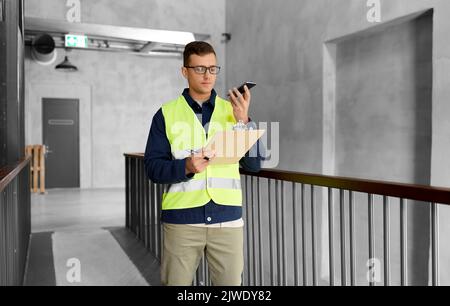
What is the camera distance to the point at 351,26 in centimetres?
423

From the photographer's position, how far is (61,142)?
11.0m

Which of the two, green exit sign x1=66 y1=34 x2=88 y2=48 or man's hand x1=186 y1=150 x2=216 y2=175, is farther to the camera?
green exit sign x1=66 y1=34 x2=88 y2=48

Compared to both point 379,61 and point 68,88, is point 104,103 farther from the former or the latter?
point 379,61

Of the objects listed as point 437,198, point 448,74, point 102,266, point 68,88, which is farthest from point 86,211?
point 437,198

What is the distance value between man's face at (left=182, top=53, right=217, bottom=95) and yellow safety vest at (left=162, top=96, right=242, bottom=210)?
0.35 feet

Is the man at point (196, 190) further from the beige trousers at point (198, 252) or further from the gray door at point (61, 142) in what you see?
the gray door at point (61, 142)

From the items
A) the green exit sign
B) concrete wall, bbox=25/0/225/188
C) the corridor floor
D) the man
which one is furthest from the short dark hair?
concrete wall, bbox=25/0/225/188

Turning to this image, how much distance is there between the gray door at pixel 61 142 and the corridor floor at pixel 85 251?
2915mm

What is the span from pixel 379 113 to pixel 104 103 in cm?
831

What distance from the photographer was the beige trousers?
1.88 meters

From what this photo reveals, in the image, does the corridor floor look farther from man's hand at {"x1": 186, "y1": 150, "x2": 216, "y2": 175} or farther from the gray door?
the gray door

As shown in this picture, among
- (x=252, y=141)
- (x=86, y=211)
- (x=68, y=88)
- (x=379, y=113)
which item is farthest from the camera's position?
(x=68, y=88)

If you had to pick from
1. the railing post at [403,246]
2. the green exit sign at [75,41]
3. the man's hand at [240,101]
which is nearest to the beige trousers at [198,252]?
the man's hand at [240,101]
